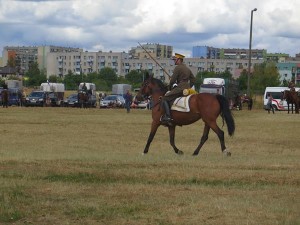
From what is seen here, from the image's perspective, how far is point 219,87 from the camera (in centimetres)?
7300

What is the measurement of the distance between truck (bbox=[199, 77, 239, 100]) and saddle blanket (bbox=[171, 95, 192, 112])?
5023cm

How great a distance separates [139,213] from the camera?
957 centimetres

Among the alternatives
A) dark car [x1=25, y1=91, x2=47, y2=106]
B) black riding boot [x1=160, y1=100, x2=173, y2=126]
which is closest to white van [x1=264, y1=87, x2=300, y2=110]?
dark car [x1=25, y1=91, x2=47, y2=106]

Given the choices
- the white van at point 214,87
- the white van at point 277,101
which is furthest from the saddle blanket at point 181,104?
the white van at point 277,101

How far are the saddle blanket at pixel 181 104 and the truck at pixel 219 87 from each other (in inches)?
1977

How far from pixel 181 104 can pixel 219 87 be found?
5350cm

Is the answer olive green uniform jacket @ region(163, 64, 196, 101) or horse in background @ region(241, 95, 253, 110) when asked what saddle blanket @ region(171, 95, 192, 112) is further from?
horse in background @ region(241, 95, 253, 110)

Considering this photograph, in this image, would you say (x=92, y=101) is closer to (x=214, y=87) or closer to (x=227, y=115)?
(x=214, y=87)

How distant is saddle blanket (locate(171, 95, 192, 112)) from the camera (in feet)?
65.0

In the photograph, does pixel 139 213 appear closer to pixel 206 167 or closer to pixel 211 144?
pixel 206 167

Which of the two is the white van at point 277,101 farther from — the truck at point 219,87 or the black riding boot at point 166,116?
the black riding boot at point 166,116

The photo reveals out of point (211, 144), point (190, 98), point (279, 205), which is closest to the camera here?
point (279, 205)

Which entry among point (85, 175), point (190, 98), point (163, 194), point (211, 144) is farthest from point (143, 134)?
point (163, 194)

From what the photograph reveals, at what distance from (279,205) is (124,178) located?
3.69 m
